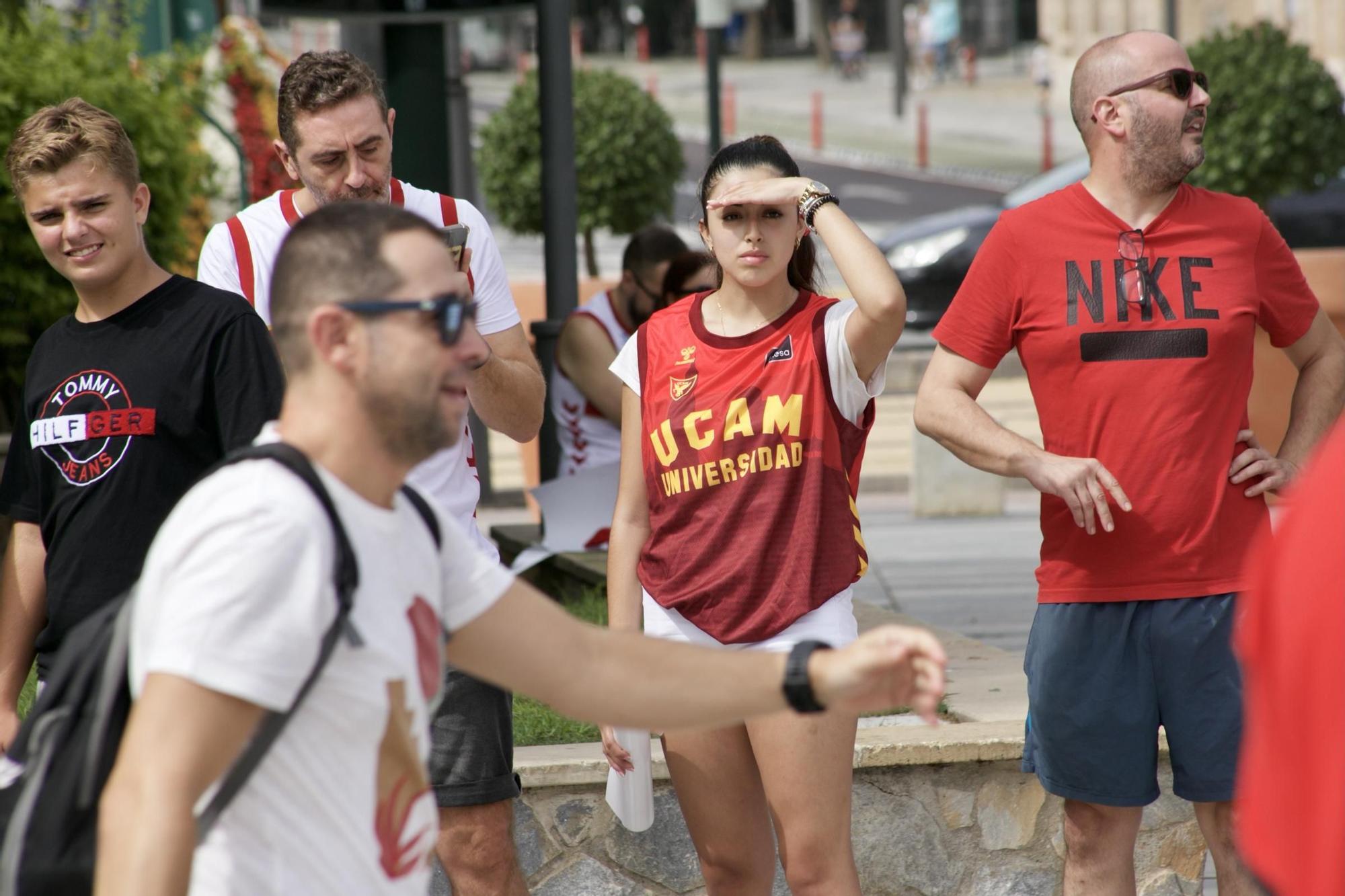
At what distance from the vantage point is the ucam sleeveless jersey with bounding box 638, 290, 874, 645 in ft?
11.8

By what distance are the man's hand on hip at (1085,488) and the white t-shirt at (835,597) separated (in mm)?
402

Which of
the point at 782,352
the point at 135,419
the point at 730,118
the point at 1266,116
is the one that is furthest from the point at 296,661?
the point at 730,118

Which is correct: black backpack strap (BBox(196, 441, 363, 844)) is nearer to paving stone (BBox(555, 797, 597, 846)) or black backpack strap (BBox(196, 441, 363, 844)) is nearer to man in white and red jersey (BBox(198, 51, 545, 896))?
man in white and red jersey (BBox(198, 51, 545, 896))

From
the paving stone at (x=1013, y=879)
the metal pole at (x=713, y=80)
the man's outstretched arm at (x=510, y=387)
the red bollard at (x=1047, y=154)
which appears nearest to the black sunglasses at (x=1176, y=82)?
the man's outstretched arm at (x=510, y=387)

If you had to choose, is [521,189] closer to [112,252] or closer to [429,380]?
[112,252]

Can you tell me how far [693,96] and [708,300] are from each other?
4073 centimetres

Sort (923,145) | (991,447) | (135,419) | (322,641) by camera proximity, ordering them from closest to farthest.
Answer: (322,641), (135,419), (991,447), (923,145)

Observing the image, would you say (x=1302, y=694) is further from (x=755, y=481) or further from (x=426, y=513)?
(x=755, y=481)

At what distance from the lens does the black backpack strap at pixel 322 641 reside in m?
2.03

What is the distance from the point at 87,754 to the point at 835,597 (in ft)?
6.13

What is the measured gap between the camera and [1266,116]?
1154 centimetres

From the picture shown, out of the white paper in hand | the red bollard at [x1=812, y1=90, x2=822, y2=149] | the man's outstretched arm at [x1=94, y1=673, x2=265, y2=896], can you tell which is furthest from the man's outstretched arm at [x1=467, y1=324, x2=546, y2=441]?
the red bollard at [x1=812, y1=90, x2=822, y2=149]

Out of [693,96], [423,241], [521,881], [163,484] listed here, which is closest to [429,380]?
[423,241]

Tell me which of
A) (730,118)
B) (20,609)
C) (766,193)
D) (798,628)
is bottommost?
(798,628)
